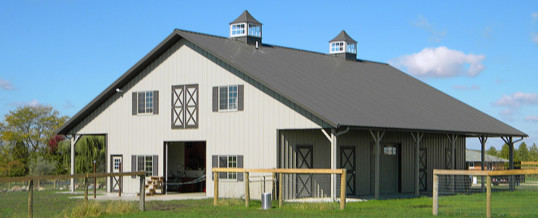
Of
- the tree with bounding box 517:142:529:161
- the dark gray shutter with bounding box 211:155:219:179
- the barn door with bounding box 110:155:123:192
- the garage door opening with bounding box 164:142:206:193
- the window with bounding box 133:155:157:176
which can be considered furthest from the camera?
the tree with bounding box 517:142:529:161

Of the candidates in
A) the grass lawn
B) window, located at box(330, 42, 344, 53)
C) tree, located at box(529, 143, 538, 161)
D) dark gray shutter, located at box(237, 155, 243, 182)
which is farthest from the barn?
tree, located at box(529, 143, 538, 161)

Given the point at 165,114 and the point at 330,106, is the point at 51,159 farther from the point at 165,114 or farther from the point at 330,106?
the point at 330,106

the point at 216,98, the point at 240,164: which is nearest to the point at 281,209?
the point at 240,164

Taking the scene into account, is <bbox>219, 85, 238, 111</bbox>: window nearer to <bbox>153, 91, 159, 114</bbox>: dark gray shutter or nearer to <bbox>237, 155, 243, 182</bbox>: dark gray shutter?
<bbox>237, 155, 243, 182</bbox>: dark gray shutter

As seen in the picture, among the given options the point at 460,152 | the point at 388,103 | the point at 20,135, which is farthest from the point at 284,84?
the point at 20,135

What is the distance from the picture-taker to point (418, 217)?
55.7ft

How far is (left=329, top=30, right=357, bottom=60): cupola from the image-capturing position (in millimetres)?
35812

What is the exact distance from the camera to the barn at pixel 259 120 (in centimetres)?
2517

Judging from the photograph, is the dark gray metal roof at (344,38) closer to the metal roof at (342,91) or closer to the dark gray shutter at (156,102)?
the metal roof at (342,91)

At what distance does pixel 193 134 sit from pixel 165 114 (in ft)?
5.35

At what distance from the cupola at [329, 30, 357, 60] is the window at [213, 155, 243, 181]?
11.5 metres

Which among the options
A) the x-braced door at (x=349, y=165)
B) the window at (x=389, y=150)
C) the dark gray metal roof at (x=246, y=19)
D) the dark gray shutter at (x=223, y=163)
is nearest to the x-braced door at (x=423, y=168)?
the window at (x=389, y=150)

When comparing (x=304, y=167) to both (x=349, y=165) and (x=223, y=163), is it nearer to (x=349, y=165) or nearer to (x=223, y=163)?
(x=349, y=165)

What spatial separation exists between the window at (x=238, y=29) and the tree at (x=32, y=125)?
3191cm
